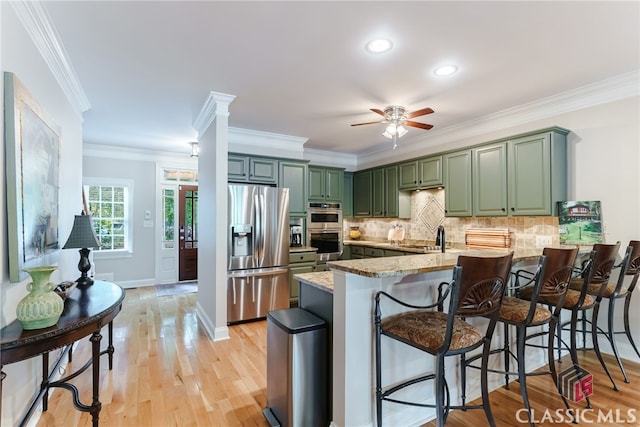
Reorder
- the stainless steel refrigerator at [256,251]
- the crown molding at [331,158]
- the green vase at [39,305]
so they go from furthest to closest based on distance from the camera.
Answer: the crown molding at [331,158], the stainless steel refrigerator at [256,251], the green vase at [39,305]

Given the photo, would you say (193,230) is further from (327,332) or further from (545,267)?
(545,267)

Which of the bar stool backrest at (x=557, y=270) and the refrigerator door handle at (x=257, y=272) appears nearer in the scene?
the bar stool backrest at (x=557, y=270)

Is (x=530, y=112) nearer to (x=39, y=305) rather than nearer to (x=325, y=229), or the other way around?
(x=325, y=229)

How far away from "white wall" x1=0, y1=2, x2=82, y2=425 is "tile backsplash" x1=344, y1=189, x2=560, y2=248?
452 cm

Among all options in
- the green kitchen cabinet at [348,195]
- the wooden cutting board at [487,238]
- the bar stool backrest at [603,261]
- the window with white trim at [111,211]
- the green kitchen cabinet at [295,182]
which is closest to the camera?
the bar stool backrest at [603,261]

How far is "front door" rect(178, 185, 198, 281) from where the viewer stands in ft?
21.1

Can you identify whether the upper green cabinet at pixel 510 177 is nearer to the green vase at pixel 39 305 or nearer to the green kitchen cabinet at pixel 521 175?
the green kitchen cabinet at pixel 521 175

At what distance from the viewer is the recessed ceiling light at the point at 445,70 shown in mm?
2668

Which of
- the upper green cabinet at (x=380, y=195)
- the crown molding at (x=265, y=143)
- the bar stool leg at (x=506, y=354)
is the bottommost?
the bar stool leg at (x=506, y=354)

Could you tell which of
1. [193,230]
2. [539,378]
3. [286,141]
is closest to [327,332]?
[539,378]

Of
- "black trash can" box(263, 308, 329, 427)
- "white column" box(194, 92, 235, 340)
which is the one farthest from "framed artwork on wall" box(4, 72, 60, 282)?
"black trash can" box(263, 308, 329, 427)

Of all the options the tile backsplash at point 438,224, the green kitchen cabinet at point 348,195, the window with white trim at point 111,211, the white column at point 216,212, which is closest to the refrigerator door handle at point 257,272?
the white column at point 216,212
